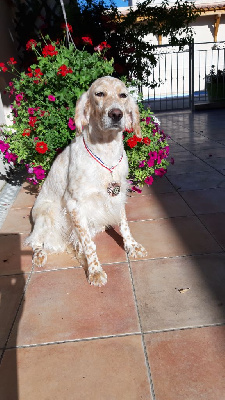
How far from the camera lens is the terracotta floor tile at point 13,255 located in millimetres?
2824

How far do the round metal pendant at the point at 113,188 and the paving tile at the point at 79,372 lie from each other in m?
1.19

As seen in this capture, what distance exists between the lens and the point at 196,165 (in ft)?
18.1

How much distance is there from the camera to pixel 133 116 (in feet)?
9.41

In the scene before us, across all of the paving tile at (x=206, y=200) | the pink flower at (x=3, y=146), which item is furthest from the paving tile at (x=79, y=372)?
the pink flower at (x=3, y=146)

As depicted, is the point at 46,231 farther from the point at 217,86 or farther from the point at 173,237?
the point at 217,86

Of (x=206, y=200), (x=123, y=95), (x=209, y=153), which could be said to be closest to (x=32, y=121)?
(x=123, y=95)

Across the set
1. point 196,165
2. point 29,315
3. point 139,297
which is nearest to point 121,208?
point 139,297

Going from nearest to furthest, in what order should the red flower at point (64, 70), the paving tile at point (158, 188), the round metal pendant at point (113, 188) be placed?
the round metal pendant at point (113, 188) < the red flower at point (64, 70) < the paving tile at point (158, 188)

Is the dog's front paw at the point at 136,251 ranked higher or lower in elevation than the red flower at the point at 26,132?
lower

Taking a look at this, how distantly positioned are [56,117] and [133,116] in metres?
1.30

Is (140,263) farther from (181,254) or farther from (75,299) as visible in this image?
(75,299)

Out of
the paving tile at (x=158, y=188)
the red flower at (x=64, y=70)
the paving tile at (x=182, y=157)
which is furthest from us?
the paving tile at (x=182, y=157)

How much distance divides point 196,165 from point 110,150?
125 inches

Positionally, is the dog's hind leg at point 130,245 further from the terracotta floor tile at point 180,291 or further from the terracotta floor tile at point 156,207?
the terracotta floor tile at point 156,207
